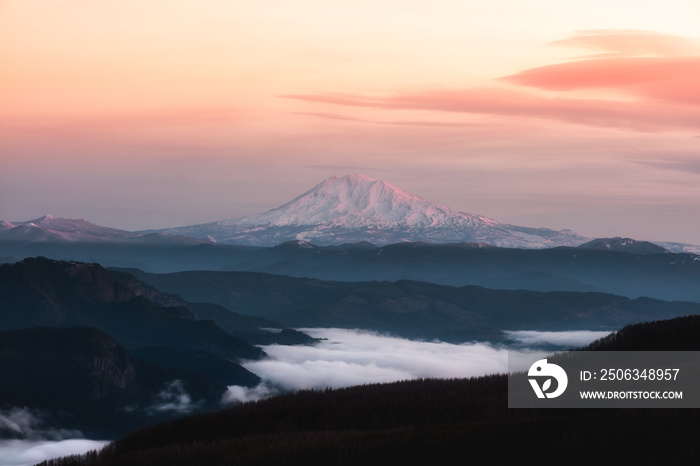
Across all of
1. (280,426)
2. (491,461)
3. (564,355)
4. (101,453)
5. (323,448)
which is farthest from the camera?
(564,355)

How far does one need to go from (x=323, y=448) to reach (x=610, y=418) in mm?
9848

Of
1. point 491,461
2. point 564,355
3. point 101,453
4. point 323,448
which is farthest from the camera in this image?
point 564,355

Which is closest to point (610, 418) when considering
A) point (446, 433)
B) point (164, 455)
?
point (446, 433)

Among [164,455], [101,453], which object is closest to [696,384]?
[164,455]

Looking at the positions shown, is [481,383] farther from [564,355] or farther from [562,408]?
[562,408]

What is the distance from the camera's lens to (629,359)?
1538 inches

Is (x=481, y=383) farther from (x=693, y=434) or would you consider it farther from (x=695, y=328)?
(x=693, y=434)

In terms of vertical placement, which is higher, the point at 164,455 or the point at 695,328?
the point at 695,328

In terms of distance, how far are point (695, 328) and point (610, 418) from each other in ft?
50.1

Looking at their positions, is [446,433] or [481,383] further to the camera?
[481,383]

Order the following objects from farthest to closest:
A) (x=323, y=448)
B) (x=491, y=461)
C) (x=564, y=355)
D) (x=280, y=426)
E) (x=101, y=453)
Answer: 1. (x=564, y=355)
2. (x=280, y=426)
3. (x=101, y=453)
4. (x=323, y=448)
5. (x=491, y=461)

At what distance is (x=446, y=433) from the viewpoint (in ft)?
95.9

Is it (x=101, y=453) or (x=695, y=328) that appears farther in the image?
(x=695, y=328)

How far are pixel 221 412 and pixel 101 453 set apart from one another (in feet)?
27.3
